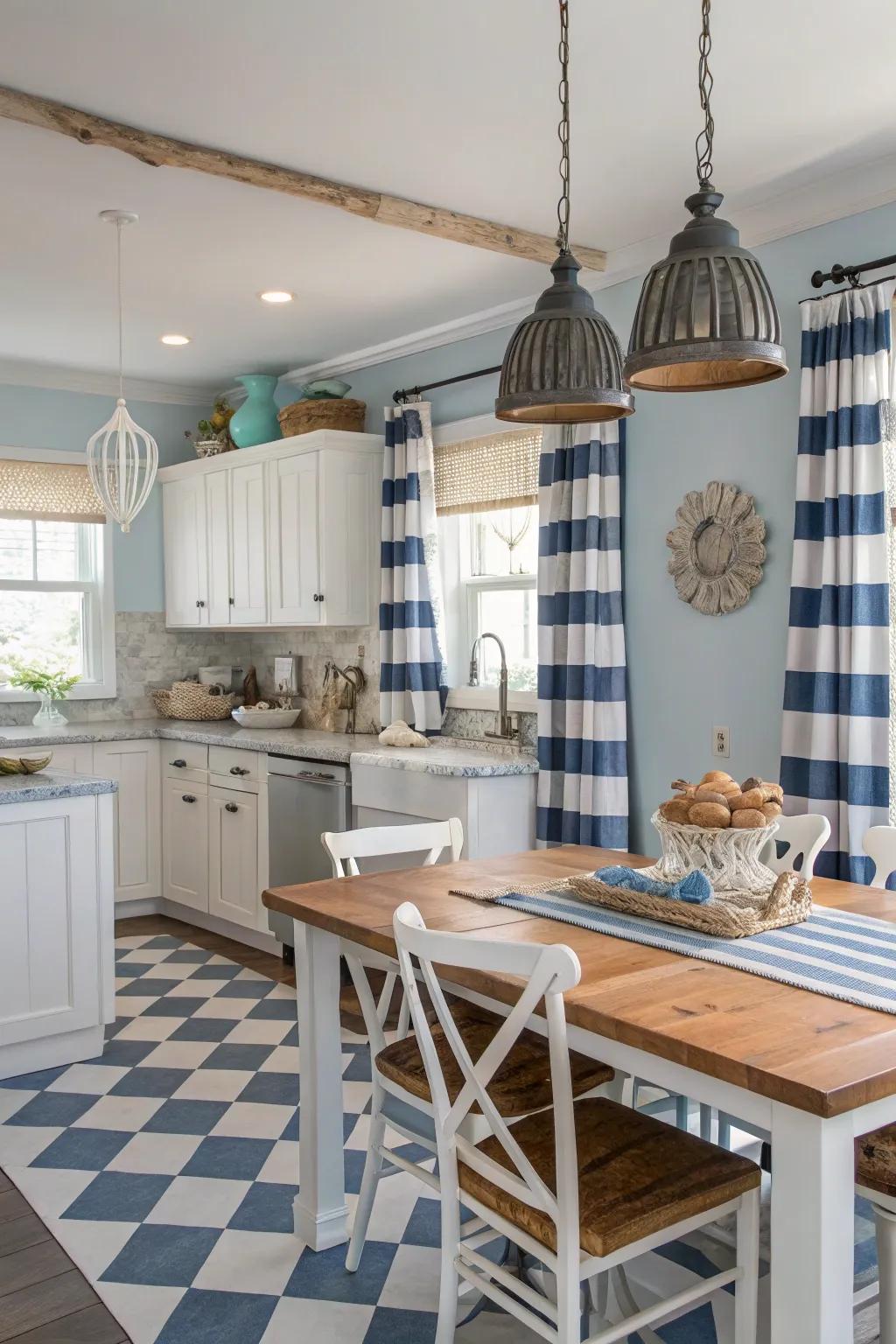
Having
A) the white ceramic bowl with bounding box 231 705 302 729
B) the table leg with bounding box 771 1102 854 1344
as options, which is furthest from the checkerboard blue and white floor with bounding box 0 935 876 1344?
the white ceramic bowl with bounding box 231 705 302 729

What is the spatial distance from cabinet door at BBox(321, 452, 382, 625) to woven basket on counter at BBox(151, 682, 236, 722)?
1.11 meters

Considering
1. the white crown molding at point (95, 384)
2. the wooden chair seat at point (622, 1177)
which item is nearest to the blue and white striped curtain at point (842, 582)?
the wooden chair seat at point (622, 1177)

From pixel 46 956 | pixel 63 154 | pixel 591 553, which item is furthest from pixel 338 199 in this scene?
pixel 46 956

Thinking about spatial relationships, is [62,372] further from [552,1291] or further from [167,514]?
[552,1291]

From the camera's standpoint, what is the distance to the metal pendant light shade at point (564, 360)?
2.12 meters

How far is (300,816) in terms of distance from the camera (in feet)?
15.3

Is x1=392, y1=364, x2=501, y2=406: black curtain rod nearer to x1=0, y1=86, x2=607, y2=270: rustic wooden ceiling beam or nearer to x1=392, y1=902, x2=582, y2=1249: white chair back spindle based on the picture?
x1=0, y1=86, x2=607, y2=270: rustic wooden ceiling beam

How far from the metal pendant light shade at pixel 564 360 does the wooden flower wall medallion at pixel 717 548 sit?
1.50 meters

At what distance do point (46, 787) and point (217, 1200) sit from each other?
139 cm

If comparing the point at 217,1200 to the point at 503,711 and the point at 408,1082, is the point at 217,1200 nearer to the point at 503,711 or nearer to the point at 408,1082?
the point at 408,1082

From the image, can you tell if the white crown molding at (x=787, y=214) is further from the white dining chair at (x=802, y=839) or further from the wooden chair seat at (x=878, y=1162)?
the wooden chair seat at (x=878, y=1162)

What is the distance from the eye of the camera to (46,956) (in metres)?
3.58

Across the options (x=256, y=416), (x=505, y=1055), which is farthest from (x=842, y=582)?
(x=256, y=416)

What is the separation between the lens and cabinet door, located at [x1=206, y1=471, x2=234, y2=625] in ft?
18.5
